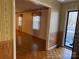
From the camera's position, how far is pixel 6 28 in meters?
1.79

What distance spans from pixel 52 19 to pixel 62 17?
774 millimetres

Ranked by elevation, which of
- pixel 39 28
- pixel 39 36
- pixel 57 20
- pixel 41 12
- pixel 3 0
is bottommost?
pixel 39 36

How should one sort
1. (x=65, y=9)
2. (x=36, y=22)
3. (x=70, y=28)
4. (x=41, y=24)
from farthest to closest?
(x=36, y=22)
(x=41, y=24)
(x=70, y=28)
(x=65, y=9)

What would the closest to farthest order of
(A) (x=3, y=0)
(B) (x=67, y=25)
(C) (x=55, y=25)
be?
(A) (x=3, y=0)
(C) (x=55, y=25)
(B) (x=67, y=25)

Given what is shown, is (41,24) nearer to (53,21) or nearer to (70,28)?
(53,21)

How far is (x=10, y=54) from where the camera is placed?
1960mm

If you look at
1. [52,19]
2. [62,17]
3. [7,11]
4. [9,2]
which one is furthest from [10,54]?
[62,17]

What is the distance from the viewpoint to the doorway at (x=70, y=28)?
3.97 metres

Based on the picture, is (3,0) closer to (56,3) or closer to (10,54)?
(10,54)

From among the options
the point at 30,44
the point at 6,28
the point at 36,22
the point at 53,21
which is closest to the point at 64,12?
the point at 53,21

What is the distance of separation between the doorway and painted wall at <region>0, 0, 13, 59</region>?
3.13 meters

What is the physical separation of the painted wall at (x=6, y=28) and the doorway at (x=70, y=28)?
3.13m

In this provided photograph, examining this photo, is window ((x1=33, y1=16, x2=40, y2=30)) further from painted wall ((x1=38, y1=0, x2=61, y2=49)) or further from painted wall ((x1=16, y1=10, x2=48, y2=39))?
painted wall ((x1=38, y1=0, x2=61, y2=49))

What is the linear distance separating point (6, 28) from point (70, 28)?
130 inches
